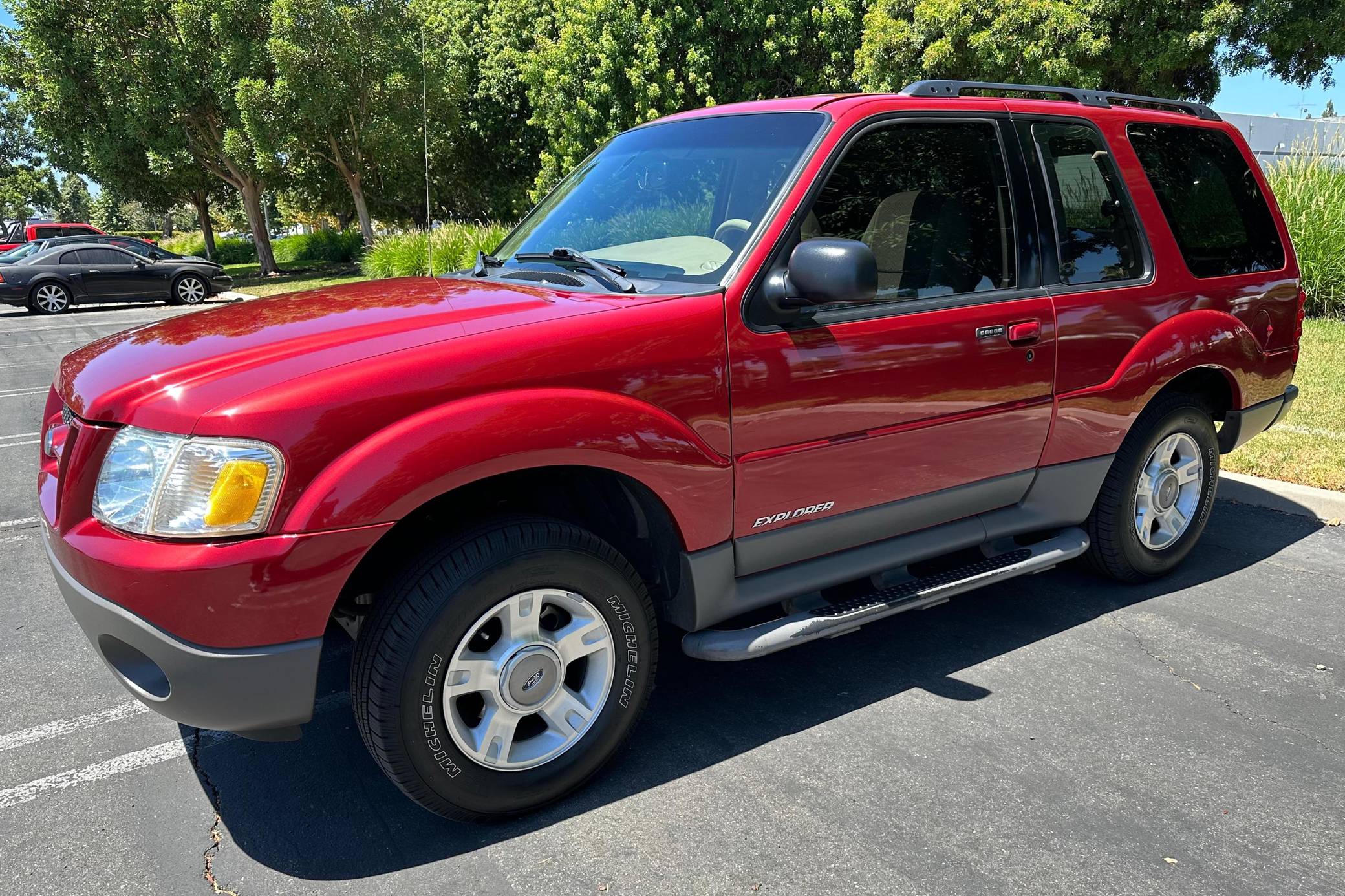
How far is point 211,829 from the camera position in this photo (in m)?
2.74

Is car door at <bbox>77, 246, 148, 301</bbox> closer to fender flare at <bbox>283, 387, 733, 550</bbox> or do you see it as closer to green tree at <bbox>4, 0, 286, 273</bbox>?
green tree at <bbox>4, 0, 286, 273</bbox>

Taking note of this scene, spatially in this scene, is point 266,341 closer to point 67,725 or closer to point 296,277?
point 67,725

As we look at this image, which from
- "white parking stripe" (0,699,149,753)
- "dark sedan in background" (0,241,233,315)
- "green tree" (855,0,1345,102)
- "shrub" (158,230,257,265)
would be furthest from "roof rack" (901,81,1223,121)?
"shrub" (158,230,257,265)

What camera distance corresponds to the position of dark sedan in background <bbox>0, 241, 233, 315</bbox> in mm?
20438

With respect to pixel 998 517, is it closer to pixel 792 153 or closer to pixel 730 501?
pixel 730 501

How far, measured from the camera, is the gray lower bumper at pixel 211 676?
7.55 feet

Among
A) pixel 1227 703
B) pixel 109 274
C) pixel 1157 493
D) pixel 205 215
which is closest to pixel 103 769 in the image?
pixel 1227 703

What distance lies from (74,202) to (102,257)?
91327 millimetres

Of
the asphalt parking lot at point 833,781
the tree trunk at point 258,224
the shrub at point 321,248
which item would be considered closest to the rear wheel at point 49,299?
the tree trunk at point 258,224

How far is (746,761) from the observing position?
3.04 meters

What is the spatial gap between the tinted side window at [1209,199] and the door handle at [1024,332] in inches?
41.0

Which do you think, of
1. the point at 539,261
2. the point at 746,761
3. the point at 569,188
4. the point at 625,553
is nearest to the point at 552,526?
the point at 625,553

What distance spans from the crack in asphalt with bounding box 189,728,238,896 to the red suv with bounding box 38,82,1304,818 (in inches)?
16.6

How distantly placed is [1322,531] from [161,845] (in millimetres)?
5488
